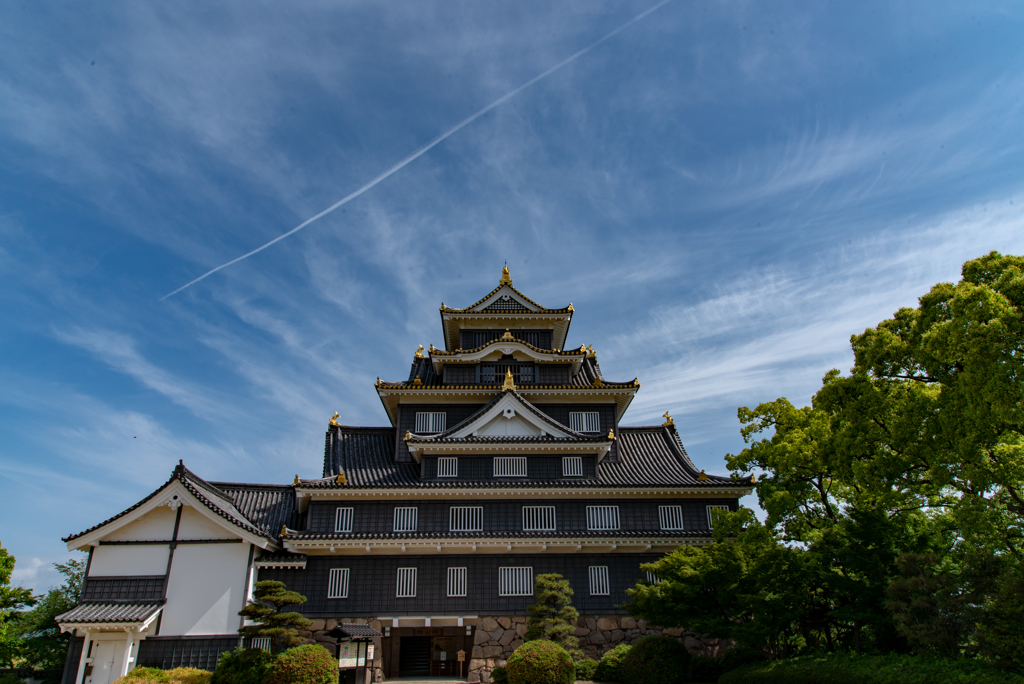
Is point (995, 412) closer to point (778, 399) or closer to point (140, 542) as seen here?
point (778, 399)

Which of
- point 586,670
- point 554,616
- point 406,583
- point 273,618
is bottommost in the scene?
point 586,670

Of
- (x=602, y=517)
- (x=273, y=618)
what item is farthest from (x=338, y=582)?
(x=602, y=517)

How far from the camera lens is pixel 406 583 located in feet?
79.7

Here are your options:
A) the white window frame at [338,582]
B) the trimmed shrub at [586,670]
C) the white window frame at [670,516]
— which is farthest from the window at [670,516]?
the white window frame at [338,582]

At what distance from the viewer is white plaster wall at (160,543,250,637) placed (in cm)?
2138

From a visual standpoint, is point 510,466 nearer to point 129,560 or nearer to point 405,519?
point 405,519

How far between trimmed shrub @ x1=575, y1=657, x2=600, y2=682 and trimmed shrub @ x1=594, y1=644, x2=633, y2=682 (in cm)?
12

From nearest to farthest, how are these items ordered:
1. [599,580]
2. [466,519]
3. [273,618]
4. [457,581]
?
[273,618] < [457,581] < [599,580] < [466,519]

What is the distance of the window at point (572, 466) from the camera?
2694 cm

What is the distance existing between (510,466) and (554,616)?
694cm

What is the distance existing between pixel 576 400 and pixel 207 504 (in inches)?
640

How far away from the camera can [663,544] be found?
80.8ft

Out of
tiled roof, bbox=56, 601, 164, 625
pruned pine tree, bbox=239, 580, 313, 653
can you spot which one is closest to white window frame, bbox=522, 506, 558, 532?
pruned pine tree, bbox=239, 580, 313, 653

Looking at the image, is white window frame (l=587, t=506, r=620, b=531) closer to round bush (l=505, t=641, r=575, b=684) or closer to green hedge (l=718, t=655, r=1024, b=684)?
round bush (l=505, t=641, r=575, b=684)
